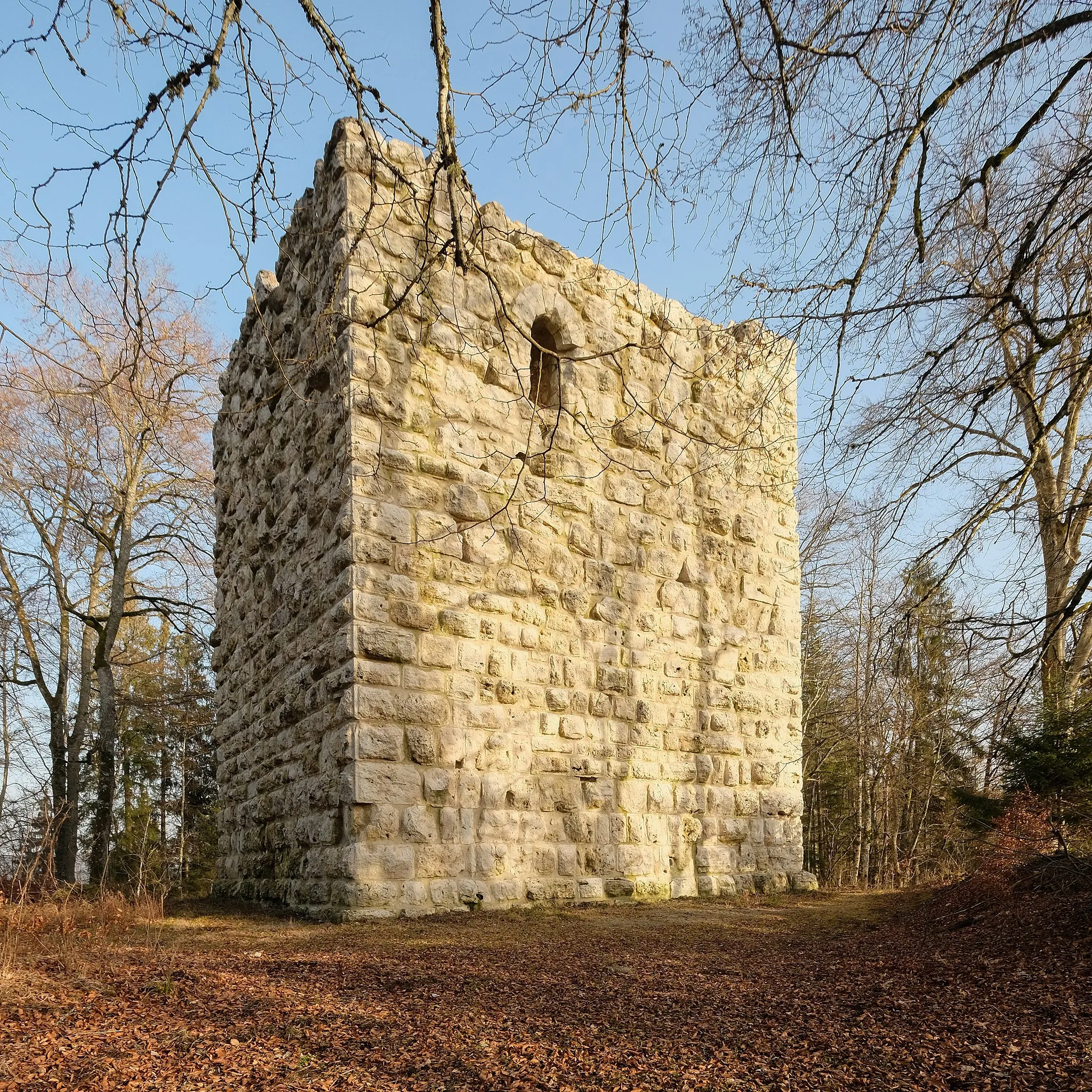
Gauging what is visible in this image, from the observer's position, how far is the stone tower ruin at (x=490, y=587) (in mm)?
5773

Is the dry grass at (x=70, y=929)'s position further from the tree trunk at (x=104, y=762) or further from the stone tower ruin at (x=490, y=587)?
the tree trunk at (x=104, y=762)

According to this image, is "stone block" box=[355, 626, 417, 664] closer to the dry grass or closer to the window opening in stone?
the dry grass

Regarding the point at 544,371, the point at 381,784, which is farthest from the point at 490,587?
the point at 544,371

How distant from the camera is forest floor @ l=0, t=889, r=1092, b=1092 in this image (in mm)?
2662

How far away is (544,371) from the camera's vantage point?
24.0ft

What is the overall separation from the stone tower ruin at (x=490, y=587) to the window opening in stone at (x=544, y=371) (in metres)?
0.04

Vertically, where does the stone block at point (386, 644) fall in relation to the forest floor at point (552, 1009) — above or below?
above

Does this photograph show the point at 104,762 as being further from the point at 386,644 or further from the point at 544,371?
the point at 544,371

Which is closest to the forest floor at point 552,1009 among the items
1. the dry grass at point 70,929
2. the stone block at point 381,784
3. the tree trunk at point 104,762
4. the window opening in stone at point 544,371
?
the dry grass at point 70,929

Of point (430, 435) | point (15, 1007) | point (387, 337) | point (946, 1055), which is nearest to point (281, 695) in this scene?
point (430, 435)

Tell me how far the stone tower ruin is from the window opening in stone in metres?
0.04

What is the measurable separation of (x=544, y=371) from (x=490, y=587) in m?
1.96

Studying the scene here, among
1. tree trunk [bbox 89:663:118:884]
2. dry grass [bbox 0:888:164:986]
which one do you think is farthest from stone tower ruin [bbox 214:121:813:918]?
tree trunk [bbox 89:663:118:884]

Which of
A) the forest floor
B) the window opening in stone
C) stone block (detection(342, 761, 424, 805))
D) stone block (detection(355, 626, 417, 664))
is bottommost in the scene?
the forest floor
